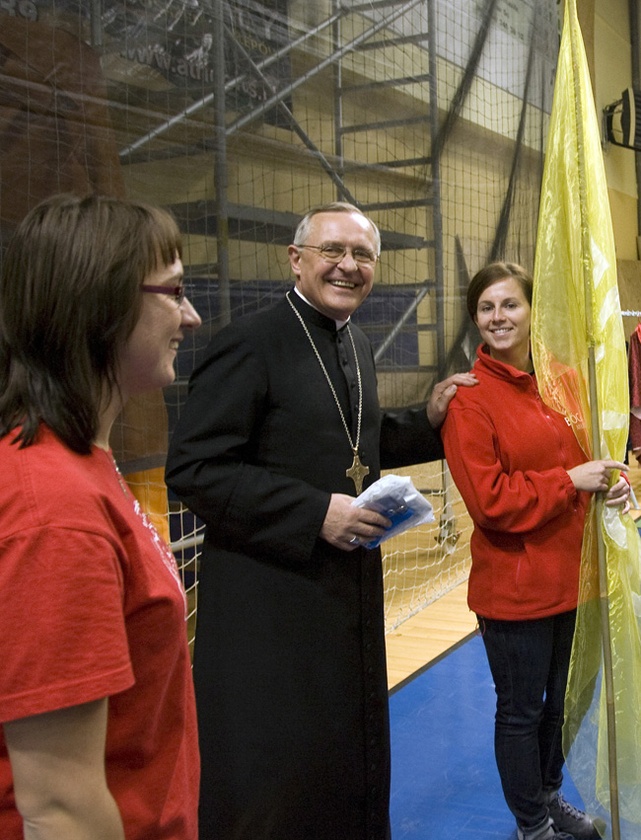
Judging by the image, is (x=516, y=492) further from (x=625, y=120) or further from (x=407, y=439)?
(x=625, y=120)

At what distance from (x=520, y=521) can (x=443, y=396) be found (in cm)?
36

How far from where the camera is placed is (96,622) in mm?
773

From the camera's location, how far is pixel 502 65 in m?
3.84

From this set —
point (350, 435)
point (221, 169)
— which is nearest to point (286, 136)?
point (221, 169)

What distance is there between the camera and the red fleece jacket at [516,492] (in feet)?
6.47

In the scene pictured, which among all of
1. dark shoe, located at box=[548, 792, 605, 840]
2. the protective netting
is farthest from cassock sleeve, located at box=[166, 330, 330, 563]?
dark shoe, located at box=[548, 792, 605, 840]

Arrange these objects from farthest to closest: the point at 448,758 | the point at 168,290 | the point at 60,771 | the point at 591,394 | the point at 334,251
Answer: the point at 448,758 < the point at 591,394 < the point at 334,251 < the point at 168,290 < the point at 60,771

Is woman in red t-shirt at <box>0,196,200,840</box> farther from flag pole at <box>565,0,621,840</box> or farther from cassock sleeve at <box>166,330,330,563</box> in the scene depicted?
flag pole at <box>565,0,621,840</box>

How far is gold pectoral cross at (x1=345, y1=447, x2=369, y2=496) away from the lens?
1.81 metres

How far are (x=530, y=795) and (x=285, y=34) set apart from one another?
7.19ft

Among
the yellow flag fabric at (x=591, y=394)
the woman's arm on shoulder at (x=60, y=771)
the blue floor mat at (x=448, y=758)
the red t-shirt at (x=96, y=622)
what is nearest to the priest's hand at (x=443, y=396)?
the yellow flag fabric at (x=591, y=394)

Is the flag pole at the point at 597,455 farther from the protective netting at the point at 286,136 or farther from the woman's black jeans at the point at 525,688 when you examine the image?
the protective netting at the point at 286,136

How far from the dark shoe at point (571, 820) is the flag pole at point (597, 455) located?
313 millimetres

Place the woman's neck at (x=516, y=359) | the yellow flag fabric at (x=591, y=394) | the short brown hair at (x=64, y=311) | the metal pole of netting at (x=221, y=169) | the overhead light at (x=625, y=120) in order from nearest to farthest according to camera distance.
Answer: the short brown hair at (x=64, y=311)
the yellow flag fabric at (x=591, y=394)
the woman's neck at (x=516, y=359)
the metal pole of netting at (x=221, y=169)
the overhead light at (x=625, y=120)
